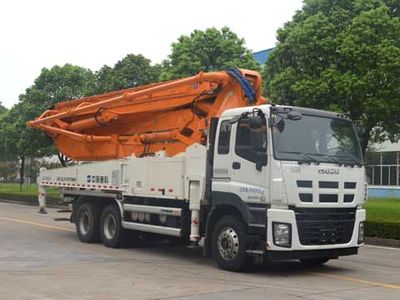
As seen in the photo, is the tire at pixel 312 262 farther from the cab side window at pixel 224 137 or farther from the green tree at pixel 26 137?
the green tree at pixel 26 137

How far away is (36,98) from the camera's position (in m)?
34.2

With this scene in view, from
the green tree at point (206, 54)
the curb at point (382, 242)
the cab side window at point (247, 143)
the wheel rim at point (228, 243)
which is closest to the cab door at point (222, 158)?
the cab side window at point (247, 143)

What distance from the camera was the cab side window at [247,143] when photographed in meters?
9.98

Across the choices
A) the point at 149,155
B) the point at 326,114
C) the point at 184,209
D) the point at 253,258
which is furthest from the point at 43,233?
the point at 326,114

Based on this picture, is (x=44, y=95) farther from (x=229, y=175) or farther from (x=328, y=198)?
(x=328, y=198)

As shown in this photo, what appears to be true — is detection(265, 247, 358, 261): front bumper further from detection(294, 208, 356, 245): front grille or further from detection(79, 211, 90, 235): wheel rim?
detection(79, 211, 90, 235): wheel rim

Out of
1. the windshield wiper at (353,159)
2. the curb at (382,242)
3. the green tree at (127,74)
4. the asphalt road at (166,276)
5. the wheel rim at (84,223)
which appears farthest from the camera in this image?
the green tree at (127,74)

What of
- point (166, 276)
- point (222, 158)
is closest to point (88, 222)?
point (222, 158)

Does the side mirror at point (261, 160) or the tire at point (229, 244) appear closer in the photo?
the side mirror at point (261, 160)

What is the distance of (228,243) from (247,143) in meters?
1.72

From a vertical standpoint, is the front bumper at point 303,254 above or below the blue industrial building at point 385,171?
below

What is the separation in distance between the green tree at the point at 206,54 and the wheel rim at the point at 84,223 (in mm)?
11682

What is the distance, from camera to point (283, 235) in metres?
9.71

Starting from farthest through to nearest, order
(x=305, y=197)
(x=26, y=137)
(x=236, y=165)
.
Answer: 1. (x=26, y=137)
2. (x=236, y=165)
3. (x=305, y=197)
